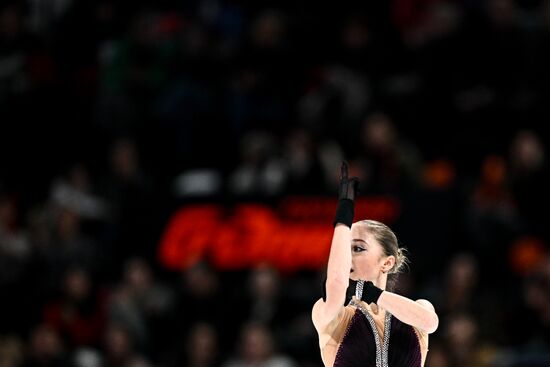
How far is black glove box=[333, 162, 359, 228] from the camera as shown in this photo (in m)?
5.91

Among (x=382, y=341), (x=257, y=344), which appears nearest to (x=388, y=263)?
(x=382, y=341)

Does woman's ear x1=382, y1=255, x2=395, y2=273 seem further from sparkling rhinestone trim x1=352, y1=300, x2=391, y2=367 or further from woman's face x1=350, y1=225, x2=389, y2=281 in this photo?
sparkling rhinestone trim x1=352, y1=300, x2=391, y2=367

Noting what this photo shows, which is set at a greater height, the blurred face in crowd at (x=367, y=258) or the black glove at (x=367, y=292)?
the blurred face in crowd at (x=367, y=258)

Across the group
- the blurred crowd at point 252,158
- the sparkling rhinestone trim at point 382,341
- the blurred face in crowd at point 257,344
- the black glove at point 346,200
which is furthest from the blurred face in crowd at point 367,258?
the blurred face in crowd at point 257,344

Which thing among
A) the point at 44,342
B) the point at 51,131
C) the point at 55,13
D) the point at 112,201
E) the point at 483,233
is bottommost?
the point at 44,342

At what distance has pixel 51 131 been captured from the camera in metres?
16.2

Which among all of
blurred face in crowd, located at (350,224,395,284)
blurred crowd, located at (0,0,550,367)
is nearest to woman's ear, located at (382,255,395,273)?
blurred face in crowd, located at (350,224,395,284)

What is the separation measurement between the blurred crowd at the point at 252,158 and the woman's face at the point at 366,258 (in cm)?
552

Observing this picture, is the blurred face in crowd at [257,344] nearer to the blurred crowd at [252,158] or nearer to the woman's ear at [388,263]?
the blurred crowd at [252,158]

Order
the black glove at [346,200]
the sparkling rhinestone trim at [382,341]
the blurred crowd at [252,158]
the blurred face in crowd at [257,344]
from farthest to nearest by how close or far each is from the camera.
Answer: the blurred crowd at [252,158] < the blurred face in crowd at [257,344] < the sparkling rhinestone trim at [382,341] < the black glove at [346,200]

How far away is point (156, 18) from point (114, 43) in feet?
2.43

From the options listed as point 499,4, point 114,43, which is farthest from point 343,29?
point 114,43

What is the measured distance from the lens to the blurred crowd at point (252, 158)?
12.9 m

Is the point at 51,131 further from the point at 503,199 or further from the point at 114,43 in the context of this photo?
the point at 503,199
